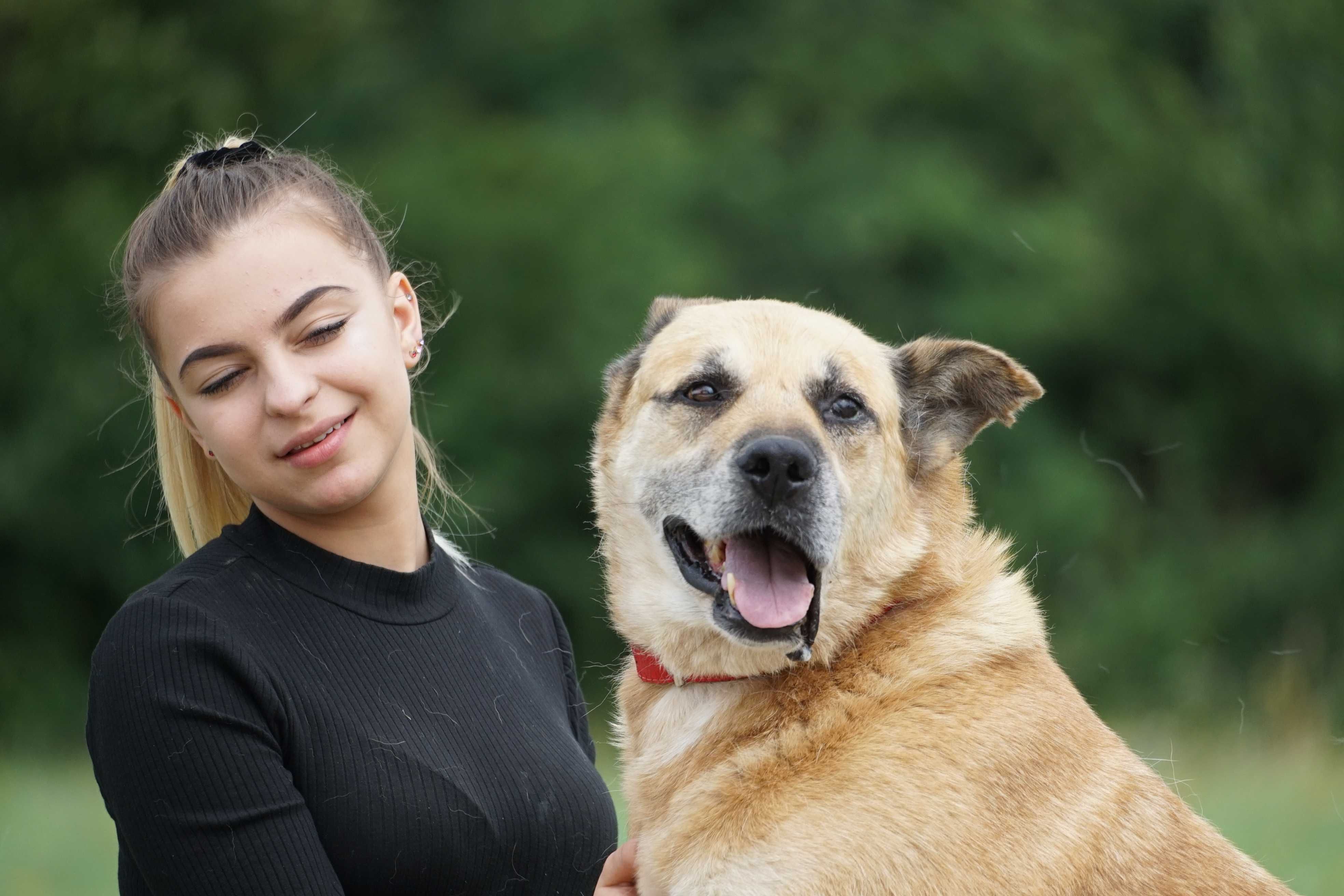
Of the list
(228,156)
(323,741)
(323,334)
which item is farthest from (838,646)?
(228,156)

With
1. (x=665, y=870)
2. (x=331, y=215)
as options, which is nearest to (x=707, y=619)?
(x=665, y=870)

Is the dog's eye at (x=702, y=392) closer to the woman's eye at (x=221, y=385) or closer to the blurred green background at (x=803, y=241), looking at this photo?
Result: the woman's eye at (x=221, y=385)

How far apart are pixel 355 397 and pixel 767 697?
1125mm

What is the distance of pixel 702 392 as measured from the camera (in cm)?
344

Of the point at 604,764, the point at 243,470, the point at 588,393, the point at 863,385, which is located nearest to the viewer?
the point at 243,470

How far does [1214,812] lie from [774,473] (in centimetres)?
420

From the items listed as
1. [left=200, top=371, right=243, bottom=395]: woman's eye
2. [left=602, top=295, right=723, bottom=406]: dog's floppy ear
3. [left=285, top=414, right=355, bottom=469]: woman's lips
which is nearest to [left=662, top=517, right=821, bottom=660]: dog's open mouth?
[left=602, top=295, right=723, bottom=406]: dog's floppy ear

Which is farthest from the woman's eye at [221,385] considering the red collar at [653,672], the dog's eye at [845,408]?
the dog's eye at [845,408]

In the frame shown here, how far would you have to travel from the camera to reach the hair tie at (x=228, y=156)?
2.84 metres

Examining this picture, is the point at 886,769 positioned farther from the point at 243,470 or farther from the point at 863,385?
the point at 243,470

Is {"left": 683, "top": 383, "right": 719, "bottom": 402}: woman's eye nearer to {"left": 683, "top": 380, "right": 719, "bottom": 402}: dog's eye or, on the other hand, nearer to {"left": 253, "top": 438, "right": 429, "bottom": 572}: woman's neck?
{"left": 683, "top": 380, "right": 719, "bottom": 402}: dog's eye

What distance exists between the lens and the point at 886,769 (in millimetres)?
2705

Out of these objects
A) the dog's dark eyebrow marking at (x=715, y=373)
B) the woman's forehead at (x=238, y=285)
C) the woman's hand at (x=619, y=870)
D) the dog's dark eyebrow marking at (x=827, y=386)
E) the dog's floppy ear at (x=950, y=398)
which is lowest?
the woman's hand at (x=619, y=870)

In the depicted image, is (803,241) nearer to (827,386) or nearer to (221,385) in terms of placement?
(827,386)
